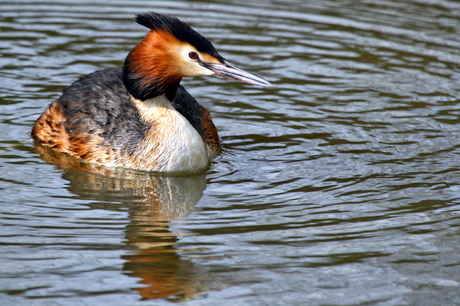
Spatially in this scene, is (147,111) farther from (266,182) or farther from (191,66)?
(266,182)

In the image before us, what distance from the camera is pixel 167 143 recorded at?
7875mm

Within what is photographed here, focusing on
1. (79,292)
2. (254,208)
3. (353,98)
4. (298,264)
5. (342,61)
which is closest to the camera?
(79,292)

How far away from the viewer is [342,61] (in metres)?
11.1

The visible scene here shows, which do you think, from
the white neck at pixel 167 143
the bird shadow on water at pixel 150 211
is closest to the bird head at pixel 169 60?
the white neck at pixel 167 143

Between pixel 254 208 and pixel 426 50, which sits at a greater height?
pixel 426 50

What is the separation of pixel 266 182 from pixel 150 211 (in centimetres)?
136

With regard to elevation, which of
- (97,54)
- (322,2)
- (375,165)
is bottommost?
(375,165)

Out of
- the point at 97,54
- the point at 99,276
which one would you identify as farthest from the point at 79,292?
the point at 97,54

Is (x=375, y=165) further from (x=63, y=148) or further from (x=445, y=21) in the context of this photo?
(x=445, y=21)

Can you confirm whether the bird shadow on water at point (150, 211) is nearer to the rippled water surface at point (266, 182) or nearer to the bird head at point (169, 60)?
the rippled water surface at point (266, 182)

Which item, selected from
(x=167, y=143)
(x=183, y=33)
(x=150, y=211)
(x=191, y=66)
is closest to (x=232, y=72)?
(x=191, y=66)

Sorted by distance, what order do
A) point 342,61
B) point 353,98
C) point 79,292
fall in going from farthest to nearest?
point 342,61 → point 353,98 → point 79,292

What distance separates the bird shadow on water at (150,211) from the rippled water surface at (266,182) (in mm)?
20

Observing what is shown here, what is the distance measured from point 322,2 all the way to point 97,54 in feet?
15.8
